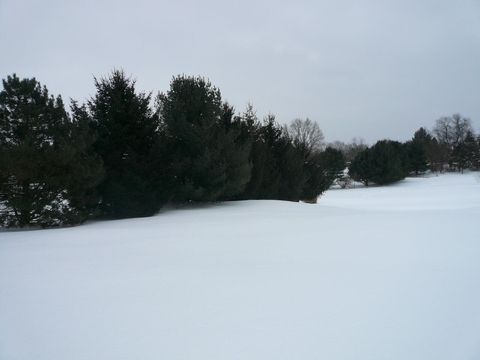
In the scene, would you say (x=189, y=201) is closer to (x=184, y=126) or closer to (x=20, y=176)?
(x=184, y=126)

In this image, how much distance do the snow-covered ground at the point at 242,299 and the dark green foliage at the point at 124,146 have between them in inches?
186

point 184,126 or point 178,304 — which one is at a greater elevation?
point 184,126

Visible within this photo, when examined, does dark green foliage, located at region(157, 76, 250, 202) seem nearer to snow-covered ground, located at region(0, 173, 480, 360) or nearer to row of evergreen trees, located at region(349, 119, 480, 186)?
snow-covered ground, located at region(0, 173, 480, 360)

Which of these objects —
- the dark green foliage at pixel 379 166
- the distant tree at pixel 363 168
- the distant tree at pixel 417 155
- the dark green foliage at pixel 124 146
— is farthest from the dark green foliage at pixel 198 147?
the distant tree at pixel 417 155

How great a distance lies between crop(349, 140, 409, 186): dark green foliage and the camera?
4703 centimetres

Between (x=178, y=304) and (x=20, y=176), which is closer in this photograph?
(x=178, y=304)

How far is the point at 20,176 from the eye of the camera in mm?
8859

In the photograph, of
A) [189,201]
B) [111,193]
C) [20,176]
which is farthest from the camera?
[189,201]

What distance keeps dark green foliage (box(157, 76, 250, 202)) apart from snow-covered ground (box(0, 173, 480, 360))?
6.56m

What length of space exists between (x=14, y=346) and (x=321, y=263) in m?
3.94

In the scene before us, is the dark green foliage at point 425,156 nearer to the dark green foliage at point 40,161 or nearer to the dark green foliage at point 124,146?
the dark green foliage at point 124,146

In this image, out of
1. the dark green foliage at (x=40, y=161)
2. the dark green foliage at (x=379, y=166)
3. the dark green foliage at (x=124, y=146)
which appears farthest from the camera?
the dark green foliage at (x=379, y=166)

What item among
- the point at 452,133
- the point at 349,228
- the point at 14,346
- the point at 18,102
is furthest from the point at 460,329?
the point at 452,133

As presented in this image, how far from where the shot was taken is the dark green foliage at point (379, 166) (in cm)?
4703
